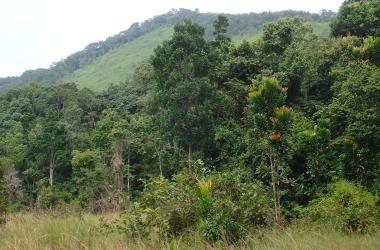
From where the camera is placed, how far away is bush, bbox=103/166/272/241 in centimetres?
493

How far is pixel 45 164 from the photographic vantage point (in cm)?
3139

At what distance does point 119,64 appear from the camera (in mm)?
71562

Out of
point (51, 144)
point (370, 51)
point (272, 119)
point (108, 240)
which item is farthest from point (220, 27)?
point (108, 240)

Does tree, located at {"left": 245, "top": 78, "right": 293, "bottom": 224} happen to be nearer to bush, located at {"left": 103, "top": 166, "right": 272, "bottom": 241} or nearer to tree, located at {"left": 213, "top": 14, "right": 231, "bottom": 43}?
bush, located at {"left": 103, "top": 166, "right": 272, "bottom": 241}

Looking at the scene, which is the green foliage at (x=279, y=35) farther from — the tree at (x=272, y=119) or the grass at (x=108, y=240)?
the grass at (x=108, y=240)

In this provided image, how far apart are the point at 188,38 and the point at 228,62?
228cm

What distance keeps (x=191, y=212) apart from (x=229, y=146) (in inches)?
510

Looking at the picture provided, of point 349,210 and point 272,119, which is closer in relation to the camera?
point 349,210

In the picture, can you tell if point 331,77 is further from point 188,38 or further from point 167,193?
point 167,193

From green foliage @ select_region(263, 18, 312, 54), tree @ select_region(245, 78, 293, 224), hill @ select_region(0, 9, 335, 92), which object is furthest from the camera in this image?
hill @ select_region(0, 9, 335, 92)

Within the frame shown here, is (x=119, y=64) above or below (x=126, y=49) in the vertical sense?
below

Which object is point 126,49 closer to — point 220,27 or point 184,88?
point 220,27

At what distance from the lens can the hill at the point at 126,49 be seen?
65.7 m

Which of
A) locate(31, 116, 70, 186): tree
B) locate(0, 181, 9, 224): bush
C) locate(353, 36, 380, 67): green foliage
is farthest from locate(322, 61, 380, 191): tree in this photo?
locate(31, 116, 70, 186): tree
